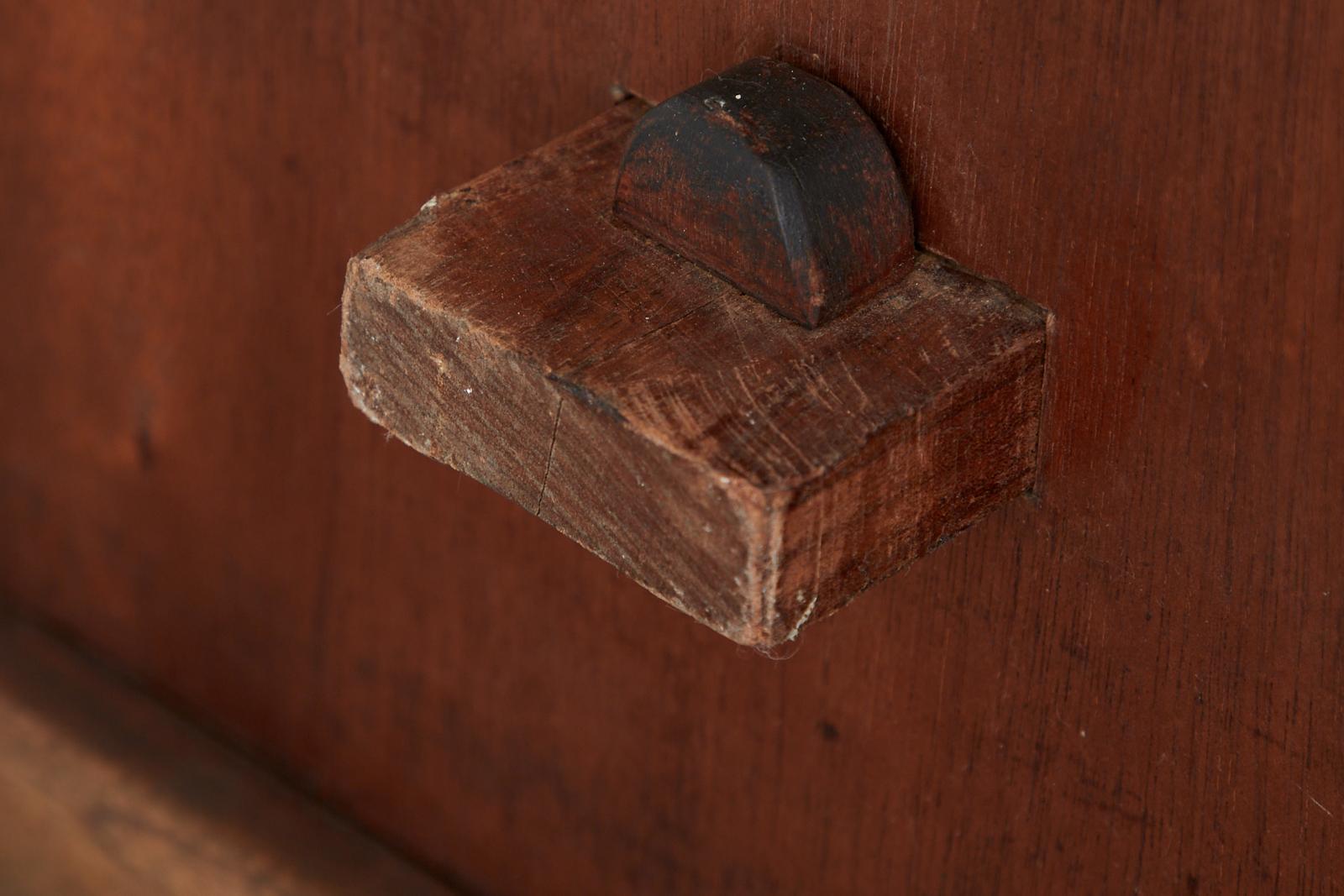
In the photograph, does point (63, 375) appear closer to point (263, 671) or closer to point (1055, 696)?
point (263, 671)

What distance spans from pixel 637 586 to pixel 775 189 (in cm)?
30

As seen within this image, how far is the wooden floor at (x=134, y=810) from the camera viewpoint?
1.07 meters

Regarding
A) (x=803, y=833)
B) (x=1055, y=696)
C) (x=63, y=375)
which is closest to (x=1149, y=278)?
(x=1055, y=696)

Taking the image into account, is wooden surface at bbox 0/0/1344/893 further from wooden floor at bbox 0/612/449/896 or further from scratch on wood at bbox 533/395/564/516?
scratch on wood at bbox 533/395/564/516

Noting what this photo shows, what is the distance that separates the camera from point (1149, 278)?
22.4 inches

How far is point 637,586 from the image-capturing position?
830 mm

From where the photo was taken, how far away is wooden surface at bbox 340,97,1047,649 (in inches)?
21.2

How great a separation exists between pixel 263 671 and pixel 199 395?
181 millimetres

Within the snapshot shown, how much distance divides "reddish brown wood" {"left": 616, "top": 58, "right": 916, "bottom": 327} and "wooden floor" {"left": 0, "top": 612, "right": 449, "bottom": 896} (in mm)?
564

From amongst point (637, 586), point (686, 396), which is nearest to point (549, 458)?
point (686, 396)

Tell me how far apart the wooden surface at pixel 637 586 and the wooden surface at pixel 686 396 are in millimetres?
47

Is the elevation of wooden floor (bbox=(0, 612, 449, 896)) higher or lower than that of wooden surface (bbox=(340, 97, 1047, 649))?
lower

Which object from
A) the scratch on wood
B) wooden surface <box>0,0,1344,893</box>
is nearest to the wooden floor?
wooden surface <box>0,0,1344,893</box>

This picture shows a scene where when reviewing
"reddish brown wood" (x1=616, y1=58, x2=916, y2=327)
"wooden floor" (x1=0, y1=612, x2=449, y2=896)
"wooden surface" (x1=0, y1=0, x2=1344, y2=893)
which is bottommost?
"wooden floor" (x1=0, y1=612, x2=449, y2=896)
